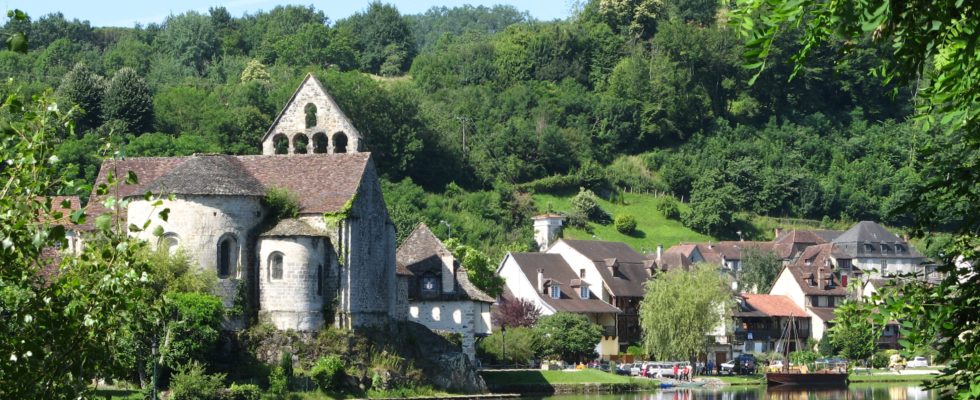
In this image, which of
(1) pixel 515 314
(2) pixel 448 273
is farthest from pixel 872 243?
(2) pixel 448 273

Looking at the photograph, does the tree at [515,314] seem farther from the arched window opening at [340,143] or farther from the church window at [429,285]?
the arched window opening at [340,143]

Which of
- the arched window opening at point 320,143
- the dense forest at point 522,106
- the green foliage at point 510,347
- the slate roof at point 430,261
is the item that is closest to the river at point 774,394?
the slate roof at point 430,261

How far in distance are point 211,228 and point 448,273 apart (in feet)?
51.3

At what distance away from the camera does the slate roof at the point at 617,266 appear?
10319 centimetres

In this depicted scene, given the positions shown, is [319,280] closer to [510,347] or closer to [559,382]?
[559,382]

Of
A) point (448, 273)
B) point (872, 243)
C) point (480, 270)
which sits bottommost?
point (448, 273)

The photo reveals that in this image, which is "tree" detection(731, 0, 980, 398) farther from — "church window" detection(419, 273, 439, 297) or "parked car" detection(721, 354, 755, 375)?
"parked car" detection(721, 354, 755, 375)

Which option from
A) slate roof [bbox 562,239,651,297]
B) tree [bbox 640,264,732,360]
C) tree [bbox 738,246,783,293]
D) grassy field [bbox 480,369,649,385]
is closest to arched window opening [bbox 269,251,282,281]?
grassy field [bbox 480,369,649,385]

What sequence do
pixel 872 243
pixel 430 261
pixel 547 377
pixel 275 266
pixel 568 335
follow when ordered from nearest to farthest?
1. pixel 275 266
2. pixel 430 261
3. pixel 547 377
4. pixel 568 335
5. pixel 872 243

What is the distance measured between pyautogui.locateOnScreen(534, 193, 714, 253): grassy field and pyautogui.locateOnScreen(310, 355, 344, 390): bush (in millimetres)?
65637

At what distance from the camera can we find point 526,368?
263ft

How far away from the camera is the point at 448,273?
72938mm

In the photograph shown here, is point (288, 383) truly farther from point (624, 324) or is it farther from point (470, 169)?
point (470, 169)

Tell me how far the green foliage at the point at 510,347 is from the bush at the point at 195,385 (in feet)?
90.0
